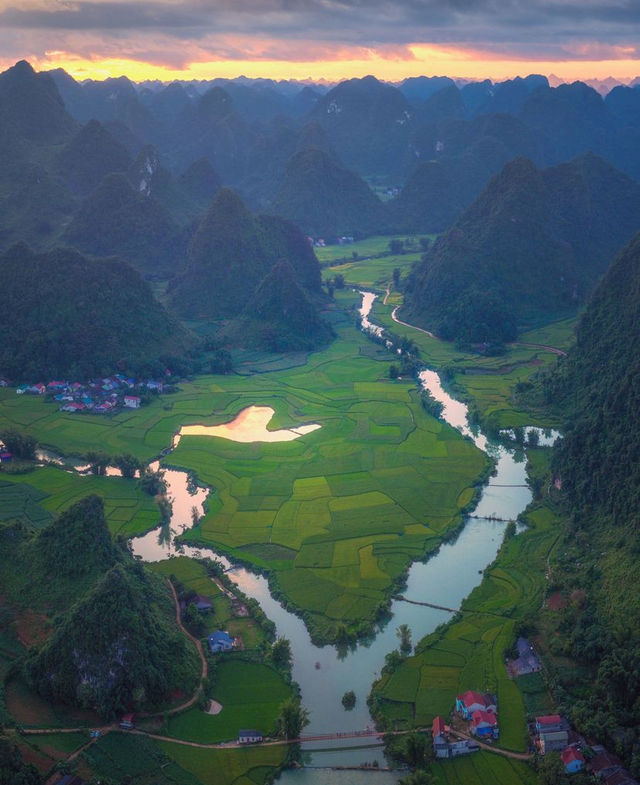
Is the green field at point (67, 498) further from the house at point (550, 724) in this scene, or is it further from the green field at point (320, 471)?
the house at point (550, 724)

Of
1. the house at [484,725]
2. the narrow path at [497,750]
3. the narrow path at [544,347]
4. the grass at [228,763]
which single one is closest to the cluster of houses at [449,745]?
the narrow path at [497,750]

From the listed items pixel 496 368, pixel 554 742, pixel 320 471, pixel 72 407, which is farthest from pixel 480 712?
pixel 496 368

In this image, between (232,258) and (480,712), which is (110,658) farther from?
(232,258)

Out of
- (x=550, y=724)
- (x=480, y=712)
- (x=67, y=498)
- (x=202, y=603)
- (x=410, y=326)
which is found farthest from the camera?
(x=410, y=326)

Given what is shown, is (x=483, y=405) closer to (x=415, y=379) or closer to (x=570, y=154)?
(x=415, y=379)

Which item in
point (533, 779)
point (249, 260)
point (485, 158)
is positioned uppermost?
point (485, 158)

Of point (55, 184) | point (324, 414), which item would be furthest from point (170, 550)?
point (55, 184)

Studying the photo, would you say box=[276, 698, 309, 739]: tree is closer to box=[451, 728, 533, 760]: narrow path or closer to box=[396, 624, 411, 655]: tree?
box=[451, 728, 533, 760]: narrow path
